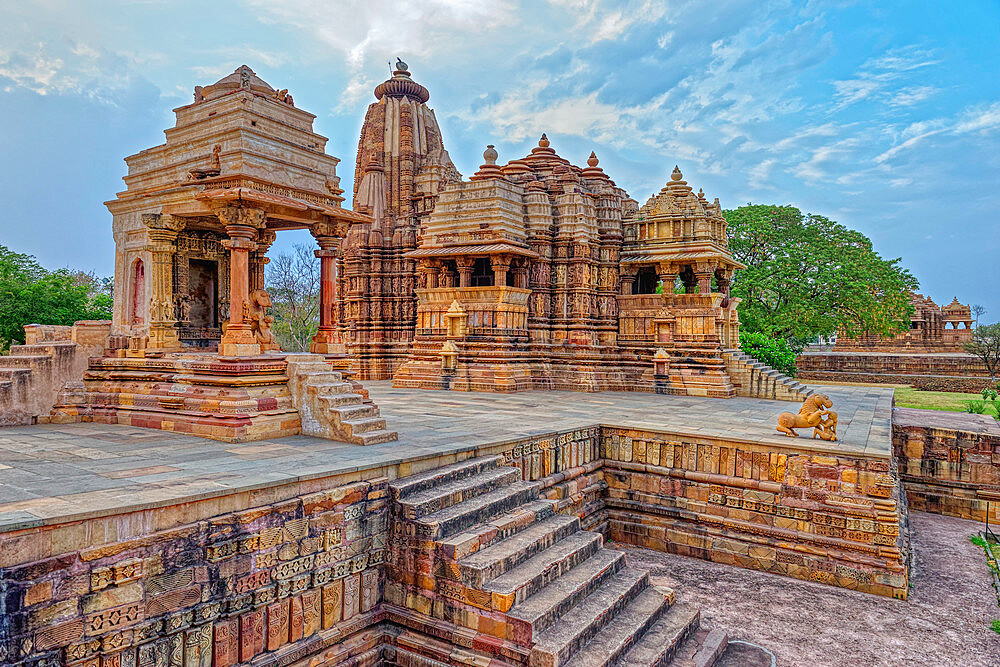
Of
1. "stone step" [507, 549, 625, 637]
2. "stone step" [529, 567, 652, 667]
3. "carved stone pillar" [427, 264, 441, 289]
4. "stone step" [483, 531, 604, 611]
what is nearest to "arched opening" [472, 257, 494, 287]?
"carved stone pillar" [427, 264, 441, 289]

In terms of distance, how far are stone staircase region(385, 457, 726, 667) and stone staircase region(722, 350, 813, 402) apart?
10521 mm

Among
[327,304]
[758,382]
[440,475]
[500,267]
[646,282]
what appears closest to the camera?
[440,475]

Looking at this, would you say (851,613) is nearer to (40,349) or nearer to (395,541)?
(395,541)

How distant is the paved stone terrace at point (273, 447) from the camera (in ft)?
13.3

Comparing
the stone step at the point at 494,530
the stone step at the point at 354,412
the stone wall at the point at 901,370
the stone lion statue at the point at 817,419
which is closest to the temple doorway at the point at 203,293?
the stone step at the point at 354,412

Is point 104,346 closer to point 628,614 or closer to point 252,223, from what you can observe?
point 252,223

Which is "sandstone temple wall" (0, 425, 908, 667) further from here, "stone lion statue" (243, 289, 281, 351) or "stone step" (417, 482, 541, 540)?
"stone lion statue" (243, 289, 281, 351)

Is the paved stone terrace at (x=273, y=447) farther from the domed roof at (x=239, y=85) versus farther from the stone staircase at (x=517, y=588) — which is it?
the domed roof at (x=239, y=85)

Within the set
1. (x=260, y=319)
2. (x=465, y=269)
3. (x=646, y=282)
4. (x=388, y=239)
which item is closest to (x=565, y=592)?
(x=260, y=319)

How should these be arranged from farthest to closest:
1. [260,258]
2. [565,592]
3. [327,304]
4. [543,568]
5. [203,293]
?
[203,293] → [260,258] → [327,304] → [543,568] → [565,592]

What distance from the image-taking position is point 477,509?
5.39m

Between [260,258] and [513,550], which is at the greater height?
[260,258]

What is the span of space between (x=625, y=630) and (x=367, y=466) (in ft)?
8.33

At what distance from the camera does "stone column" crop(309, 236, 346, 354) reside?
909 cm
